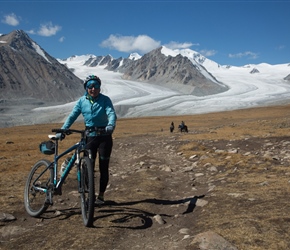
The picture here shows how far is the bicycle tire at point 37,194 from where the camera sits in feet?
21.7

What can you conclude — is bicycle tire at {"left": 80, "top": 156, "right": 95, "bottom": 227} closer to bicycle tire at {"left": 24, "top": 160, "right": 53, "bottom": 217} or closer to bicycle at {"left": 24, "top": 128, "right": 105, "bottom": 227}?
bicycle at {"left": 24, "top": 128, "right": 105, "bottom": 227}

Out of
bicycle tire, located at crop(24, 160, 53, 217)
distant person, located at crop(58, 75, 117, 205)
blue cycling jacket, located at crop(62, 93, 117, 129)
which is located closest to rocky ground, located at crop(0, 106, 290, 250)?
bicycle tire, located at crop(24, 160, 53, 217)

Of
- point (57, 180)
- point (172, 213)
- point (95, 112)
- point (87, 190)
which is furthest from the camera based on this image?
point (172, 213)

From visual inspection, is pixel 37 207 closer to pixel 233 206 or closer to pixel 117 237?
pixel 117 237

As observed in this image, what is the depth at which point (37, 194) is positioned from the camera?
22.7ft

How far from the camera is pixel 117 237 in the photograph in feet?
17.9

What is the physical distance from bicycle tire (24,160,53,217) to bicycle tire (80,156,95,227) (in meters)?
0.93

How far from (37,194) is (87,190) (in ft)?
5.22

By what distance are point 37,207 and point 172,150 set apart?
1222 cm

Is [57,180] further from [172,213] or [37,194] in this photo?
[172,213]

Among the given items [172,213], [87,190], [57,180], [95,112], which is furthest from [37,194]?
[172,213]

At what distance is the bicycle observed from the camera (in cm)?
589

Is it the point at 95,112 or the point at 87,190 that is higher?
the point at 95,112

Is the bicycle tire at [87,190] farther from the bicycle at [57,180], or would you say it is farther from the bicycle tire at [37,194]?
the bicycle tire at [37,194]
